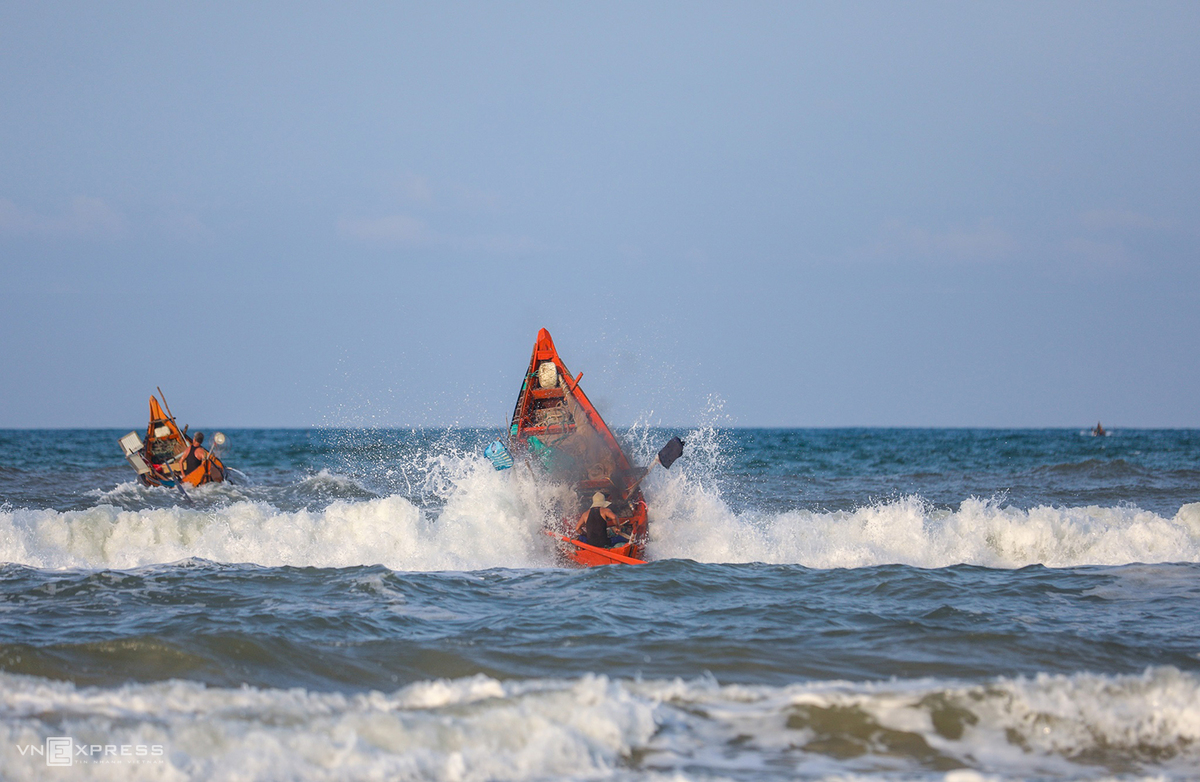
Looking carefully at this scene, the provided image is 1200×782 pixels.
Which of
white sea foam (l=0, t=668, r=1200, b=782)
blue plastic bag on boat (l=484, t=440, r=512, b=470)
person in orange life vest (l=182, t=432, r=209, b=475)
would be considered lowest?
white sea foam (l=0, t=668, r=1200, b=782)

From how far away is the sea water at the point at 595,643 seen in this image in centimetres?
526

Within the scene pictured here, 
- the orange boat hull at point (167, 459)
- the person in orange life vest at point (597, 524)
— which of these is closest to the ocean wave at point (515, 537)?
the person in orange life vest at point (597, 524)

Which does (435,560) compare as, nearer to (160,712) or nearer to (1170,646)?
(160,712)

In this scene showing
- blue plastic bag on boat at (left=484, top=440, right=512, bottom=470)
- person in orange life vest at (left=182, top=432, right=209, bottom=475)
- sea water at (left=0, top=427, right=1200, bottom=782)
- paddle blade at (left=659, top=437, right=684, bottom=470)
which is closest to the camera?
sea water at (left=0, top=427, right=1200, bottom=782)

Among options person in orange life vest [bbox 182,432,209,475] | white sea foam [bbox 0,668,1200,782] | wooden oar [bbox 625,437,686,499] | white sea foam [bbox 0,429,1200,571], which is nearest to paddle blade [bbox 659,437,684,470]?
wooden oar [bbox 625,437,686,499]

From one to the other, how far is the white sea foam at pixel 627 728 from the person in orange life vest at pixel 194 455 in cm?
1494

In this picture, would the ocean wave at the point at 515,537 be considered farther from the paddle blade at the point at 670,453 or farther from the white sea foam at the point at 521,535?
the paddle blade at the point at 670,453

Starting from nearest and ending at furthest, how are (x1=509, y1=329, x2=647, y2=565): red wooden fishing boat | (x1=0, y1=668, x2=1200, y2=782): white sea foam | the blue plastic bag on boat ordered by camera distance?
(x1=0, y1=668, x2=1200, y2=782): white sea foam
(x1=509, y1=329, x2=647, y2=565): red wooden fishing boat
the blue plastic bag on boat

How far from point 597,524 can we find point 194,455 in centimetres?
1316

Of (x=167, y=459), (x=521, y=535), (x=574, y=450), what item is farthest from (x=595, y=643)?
(x=167, y=459)

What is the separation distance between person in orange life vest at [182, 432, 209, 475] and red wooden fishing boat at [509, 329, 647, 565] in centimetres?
1024

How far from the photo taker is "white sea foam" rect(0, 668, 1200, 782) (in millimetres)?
5078

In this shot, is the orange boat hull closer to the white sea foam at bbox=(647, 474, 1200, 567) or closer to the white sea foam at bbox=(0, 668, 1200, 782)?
the white sea foam at bbox=(647, 474, 1200, 567)

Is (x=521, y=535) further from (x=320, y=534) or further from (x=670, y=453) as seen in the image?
(x=320, y=534)
